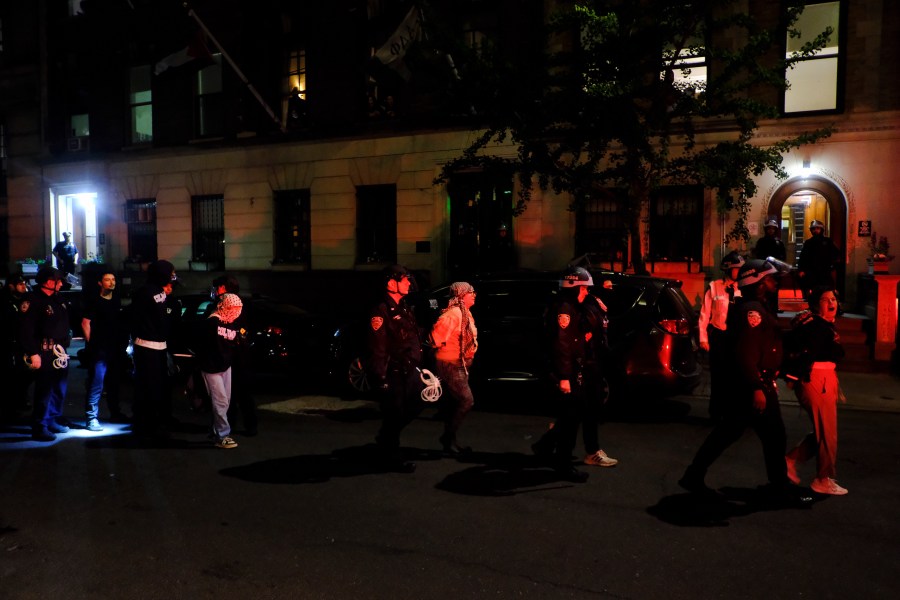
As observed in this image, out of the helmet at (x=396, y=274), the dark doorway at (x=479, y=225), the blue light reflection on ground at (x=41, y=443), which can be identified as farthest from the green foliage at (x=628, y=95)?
the blue light reflection on ground at (x=41, y=443)

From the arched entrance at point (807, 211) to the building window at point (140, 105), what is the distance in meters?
18.2

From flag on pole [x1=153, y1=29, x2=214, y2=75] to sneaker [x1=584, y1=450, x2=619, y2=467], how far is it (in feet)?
49.3

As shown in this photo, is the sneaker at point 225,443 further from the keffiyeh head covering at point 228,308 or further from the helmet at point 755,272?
the helmet at point 755,272

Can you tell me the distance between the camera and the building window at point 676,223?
15.0m

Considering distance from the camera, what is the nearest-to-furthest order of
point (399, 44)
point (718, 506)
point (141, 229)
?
1. point (718, 506)
2. point (399, 44)
3. point (141, 229)

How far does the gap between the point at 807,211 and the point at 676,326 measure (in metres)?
8.17

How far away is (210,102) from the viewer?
2055 centimetres

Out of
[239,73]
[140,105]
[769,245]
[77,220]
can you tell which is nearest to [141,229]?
[77,220]

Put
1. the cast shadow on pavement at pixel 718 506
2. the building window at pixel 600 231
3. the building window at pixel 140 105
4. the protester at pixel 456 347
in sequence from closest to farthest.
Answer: the cast shadow on pavement at pixel 718 506
the protester at pixel 456 347
the building window at pixel 600 231
the building window at pixel 140 105

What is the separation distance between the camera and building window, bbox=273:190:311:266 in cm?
1927

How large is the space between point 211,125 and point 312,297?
6.45m

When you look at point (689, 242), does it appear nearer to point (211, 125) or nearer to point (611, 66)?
point (611, 66)

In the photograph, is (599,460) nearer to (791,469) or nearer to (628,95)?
(791,469)

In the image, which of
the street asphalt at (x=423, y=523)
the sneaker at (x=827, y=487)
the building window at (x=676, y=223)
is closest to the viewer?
the street asphalt at (x=423, y=523)
